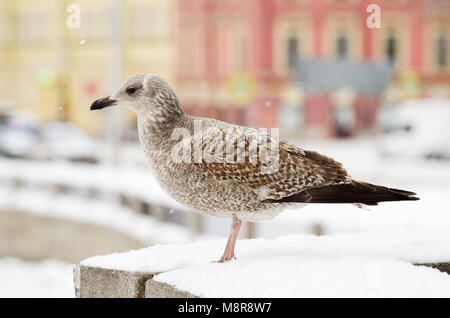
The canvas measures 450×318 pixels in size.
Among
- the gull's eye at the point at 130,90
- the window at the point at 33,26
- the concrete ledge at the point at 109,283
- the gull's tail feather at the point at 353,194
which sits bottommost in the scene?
the concrete ledge at the point at 109,283

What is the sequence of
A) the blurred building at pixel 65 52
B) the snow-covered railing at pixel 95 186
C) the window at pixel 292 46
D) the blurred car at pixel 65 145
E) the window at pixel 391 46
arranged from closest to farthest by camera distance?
the snow-covered railing at pixel 95 186
the blurred car at pixel 65 145
the blurred building at pixel 65 52
the window at pixel 292 46
the window at pixel 391 46

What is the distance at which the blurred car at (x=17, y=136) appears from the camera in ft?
70.7

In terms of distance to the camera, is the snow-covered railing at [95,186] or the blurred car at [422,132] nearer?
the snow-covered railing at [95,186]

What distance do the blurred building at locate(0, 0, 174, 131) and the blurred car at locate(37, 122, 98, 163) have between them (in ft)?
12.3

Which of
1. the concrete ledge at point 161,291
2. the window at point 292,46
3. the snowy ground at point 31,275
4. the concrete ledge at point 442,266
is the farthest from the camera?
the window at point 292,46

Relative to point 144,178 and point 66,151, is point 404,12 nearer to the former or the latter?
point 66,151

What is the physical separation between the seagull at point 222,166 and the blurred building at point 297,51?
26175 mm

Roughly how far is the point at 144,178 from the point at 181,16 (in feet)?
51.3

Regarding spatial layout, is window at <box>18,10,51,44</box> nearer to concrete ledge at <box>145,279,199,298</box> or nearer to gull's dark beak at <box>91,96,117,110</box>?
concrete ledge at <box>145,279,199,298</box>

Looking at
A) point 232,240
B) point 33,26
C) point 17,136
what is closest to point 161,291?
point 232,240

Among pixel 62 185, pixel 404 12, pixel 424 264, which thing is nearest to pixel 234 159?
pixel 424 264

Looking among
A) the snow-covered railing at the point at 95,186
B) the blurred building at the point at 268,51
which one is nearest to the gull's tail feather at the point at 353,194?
the snow-covered railing at the point at 95,186

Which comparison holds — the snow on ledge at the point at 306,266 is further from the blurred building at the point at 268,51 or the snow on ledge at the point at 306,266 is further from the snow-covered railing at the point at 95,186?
the blurred building at the point at 268,51

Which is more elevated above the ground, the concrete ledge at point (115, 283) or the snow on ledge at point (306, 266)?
the snow on ledge at point (306, 266)
